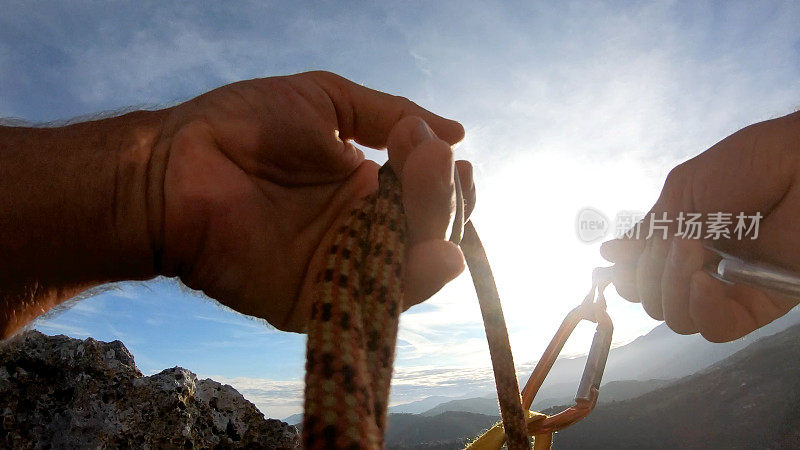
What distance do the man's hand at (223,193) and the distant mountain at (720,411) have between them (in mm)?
21101

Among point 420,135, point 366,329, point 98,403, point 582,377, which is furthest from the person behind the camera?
point 98,403

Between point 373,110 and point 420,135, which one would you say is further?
point 373,110

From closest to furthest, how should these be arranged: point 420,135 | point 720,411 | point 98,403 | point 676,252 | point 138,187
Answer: point 420,135 < point 138,187 < point 98,403 < point 676,252 < point 720,411

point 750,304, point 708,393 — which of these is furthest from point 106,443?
point 708,393

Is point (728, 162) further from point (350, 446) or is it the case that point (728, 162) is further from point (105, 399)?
point (105, 399)

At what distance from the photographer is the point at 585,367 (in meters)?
3.26

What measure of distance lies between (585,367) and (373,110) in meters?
2.29

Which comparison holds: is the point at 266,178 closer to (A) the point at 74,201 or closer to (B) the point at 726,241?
(A) the point at 74,201

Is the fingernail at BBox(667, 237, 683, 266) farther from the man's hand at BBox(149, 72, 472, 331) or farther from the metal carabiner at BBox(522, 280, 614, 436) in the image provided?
the man's hand at BBox(149, 72, 472, 331)

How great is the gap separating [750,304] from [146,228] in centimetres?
517

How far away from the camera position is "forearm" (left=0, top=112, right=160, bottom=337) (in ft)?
7.28

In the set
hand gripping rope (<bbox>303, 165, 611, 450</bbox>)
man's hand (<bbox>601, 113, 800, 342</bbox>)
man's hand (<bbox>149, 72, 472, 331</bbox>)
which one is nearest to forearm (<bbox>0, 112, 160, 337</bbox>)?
man's hand (<bbox>149, 72, 472, 331</bbox>)

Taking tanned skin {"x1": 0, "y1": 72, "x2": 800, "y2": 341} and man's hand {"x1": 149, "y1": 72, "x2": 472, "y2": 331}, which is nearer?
tanned skin {"x1": 0, "y1": 72, "x2": 800, "y2": 341}

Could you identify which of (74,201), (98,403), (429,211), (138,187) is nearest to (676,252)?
(429,211)
